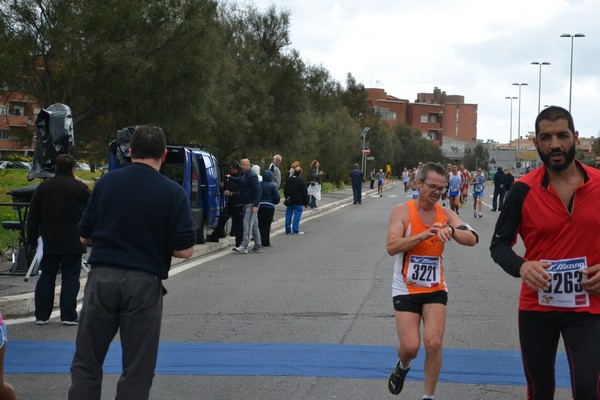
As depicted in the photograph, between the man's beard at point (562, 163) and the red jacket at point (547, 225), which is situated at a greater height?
the man's beard at point (562, 163)

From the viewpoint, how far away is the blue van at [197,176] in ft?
59.8

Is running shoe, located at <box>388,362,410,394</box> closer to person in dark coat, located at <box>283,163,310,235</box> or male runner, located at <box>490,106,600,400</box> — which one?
male runner, located at <box>490,106,600,400</box>

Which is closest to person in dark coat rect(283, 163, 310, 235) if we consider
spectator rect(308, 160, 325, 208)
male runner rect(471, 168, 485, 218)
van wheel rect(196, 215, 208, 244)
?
van wheel rect(196, 215, 208, 244)

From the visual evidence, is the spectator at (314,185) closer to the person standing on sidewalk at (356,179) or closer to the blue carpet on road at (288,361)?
the person standing on sidewalk at (356,179)

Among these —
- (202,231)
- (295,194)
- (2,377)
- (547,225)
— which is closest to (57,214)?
(2,377)

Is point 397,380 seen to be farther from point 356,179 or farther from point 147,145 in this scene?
point 356,179

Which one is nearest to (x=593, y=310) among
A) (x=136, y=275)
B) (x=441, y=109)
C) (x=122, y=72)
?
(x=136, y=275)

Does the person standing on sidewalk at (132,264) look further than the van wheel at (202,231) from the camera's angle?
No

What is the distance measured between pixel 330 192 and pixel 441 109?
13510 cm

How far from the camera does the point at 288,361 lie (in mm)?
8445

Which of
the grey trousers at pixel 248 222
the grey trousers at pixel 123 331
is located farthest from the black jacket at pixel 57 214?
the grey trousers at pixel 248 222

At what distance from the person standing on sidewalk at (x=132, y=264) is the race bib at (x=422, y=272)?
1.76 meters

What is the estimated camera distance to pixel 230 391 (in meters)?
7.29

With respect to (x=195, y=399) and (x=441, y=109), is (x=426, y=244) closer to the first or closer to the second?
(x=195, y=399)
